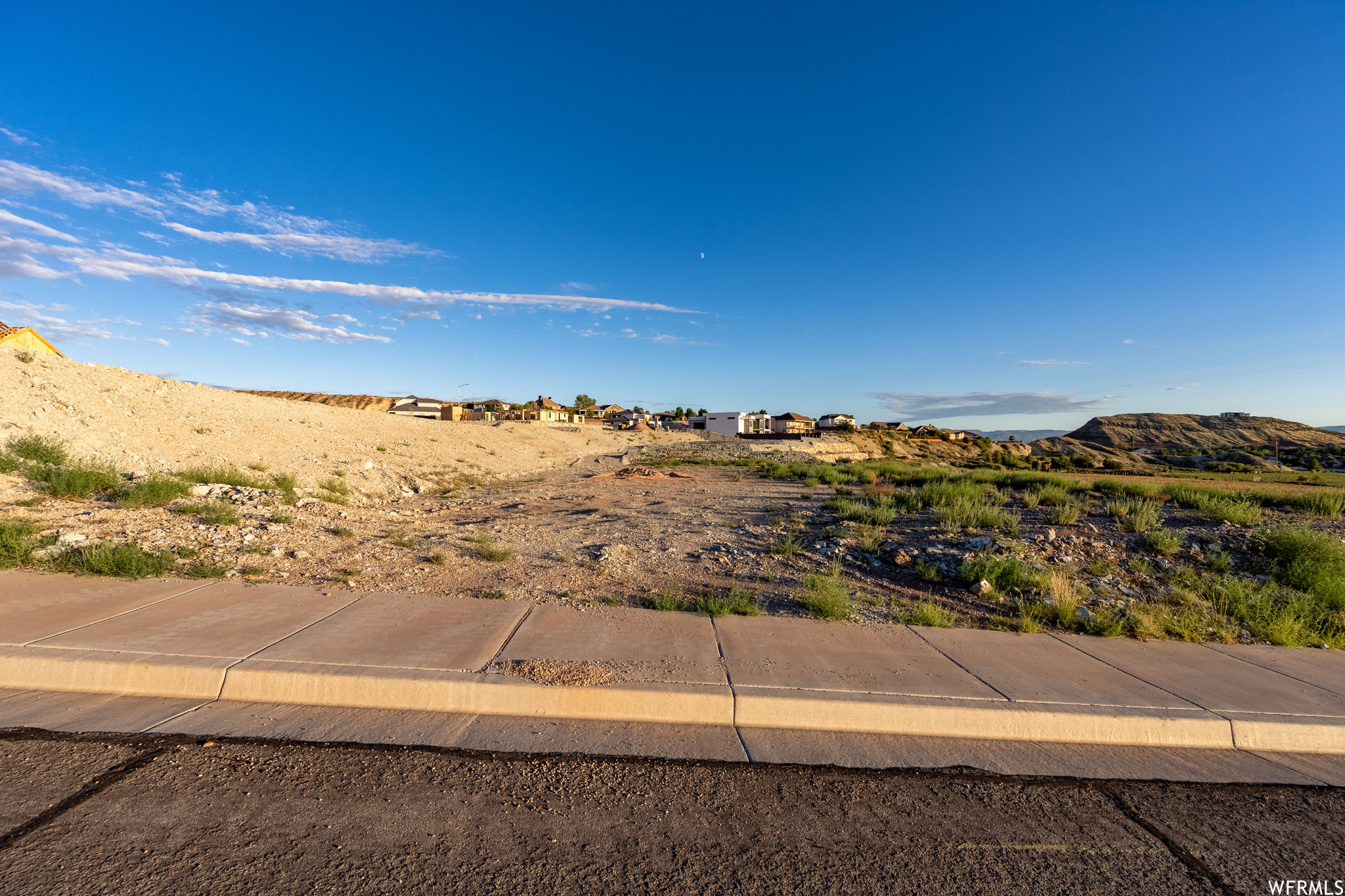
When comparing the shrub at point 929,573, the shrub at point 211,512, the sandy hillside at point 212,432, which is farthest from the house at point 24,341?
the shrub at point 929,573

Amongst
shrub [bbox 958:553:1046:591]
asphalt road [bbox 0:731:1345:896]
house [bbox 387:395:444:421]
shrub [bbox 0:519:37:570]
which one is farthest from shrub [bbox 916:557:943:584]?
house [bbox 387:395:444:421]

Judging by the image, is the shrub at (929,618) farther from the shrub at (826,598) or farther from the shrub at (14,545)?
the shrub at (14,545)

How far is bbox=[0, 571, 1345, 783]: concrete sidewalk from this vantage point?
4195mm

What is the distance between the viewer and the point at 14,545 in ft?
24.4

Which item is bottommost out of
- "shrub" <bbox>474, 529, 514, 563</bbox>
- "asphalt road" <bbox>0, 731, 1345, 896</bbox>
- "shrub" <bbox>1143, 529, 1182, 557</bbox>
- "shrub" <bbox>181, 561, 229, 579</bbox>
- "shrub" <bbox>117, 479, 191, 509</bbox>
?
"asphalt road" <bbox>0, 731, 1345, 896</bbox>

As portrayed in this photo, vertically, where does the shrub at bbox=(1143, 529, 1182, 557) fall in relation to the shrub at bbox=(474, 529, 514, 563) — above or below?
above

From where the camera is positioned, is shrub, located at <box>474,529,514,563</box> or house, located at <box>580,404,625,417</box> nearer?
shrub, located at <box>474,529,514,563</box>

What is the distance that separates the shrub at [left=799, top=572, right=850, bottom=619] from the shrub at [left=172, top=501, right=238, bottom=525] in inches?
348

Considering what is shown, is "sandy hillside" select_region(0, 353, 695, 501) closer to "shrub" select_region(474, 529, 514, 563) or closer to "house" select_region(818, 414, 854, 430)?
"shrub" select_region(474, 529, 514, 563)

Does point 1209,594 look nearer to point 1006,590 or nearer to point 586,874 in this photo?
point 1006,590

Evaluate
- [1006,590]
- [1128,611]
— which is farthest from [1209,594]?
[1006,590]

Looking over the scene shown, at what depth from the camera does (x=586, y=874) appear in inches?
115

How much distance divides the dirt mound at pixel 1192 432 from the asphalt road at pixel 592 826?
129 m

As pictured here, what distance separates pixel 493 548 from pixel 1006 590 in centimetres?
757
